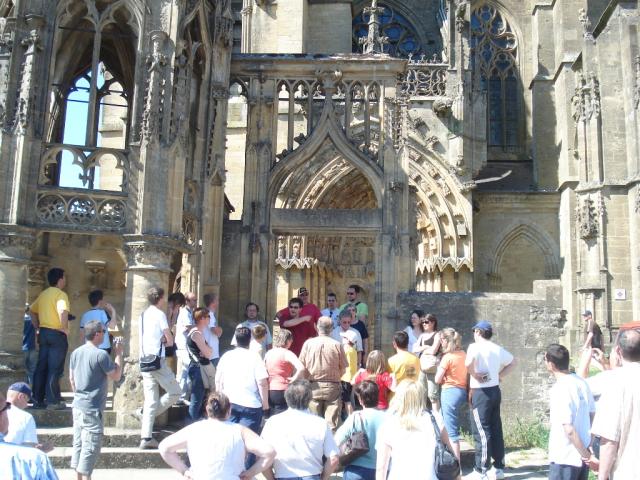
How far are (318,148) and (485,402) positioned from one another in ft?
19.4

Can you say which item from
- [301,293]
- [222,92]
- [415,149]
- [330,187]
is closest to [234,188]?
[330,187]

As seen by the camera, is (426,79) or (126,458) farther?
(426,79)

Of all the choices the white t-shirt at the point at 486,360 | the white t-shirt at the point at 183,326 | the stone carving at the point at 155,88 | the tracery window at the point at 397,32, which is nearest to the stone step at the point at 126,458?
the white t-shirt at the point at 183,326

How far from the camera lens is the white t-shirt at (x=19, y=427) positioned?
4.49 m

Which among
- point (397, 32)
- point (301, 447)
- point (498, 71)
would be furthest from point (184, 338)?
point (498, 71)

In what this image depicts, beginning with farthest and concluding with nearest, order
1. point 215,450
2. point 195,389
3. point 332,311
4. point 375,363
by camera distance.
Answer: point 332,311, point 195,389, point 375,363, point 215,450

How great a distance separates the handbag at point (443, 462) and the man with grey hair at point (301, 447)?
637mm

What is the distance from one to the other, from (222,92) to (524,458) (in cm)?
683

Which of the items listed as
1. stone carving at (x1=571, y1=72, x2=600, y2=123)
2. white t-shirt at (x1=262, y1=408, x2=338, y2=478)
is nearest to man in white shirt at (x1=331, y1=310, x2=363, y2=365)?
white t-shirt at (x1=262, y1=408, x2=338, y2=478)

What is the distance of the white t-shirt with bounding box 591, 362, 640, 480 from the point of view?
3.86 m

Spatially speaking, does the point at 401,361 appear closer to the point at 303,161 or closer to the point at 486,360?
the point at 486,360

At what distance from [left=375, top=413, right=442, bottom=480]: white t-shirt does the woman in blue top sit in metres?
0.40

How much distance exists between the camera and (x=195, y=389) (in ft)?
25.1

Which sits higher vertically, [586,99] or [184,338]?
[586,99]
